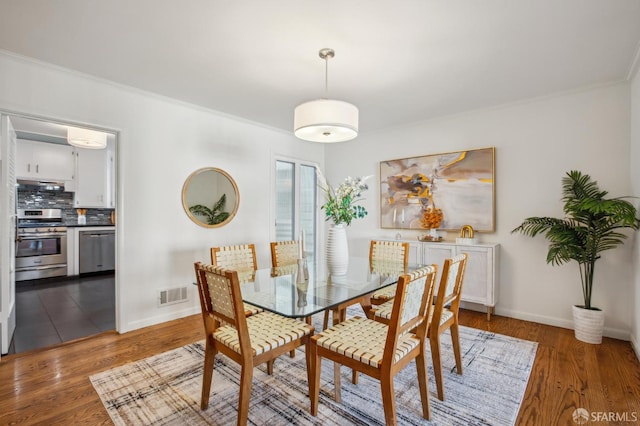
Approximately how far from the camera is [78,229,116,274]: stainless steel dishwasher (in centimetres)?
577

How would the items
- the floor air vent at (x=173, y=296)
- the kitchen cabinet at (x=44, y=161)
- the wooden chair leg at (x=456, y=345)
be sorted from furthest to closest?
the kitchen cabinet at (x=44, y=161), the floor air vent at (x=173, y=296), the wooden chair leg at (x=456, y=345)

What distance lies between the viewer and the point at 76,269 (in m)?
5.68

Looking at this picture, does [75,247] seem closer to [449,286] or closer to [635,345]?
[449,286]

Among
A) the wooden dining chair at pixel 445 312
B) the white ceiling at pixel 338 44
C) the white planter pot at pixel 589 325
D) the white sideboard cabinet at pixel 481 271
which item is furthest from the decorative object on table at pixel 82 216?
the white planter pot at pixel 589 325

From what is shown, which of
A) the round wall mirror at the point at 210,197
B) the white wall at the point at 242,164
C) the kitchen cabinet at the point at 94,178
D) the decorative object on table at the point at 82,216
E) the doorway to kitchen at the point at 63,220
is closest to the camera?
the white wall at the point at 242,164

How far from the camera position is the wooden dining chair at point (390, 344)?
5.14 feet

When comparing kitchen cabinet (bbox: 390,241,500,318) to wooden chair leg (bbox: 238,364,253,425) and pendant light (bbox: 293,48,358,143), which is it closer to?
pendant light (bbox: 293,48,358,143)

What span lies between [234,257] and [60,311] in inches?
104

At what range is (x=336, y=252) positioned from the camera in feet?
8.48

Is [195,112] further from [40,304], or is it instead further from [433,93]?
[40,304]

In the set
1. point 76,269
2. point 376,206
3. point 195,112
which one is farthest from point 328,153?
point 76,269

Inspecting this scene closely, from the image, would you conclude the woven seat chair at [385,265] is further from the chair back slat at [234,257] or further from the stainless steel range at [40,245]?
the stainless steel range at [40,245]

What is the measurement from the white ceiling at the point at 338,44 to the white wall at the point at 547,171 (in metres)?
0.27

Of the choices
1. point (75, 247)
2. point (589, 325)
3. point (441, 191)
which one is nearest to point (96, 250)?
point (75, 247)
